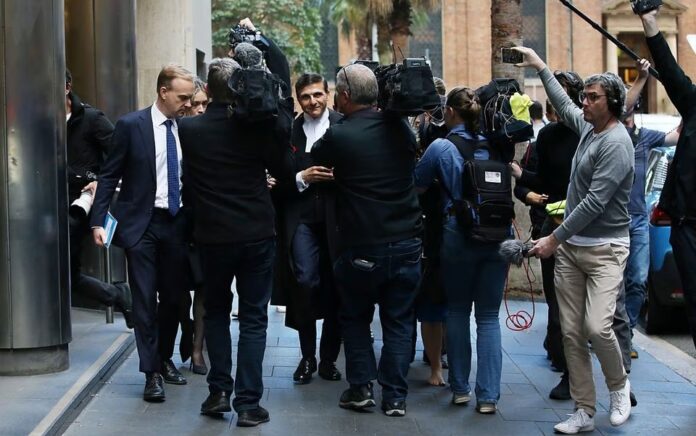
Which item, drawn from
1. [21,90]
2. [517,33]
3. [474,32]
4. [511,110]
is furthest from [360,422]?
[474,32]

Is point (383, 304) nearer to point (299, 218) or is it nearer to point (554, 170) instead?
point (299, 218)

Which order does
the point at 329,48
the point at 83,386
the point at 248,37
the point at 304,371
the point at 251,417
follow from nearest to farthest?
the point at 251,417 → the point at 83,386 → the point at 248,37 → the point at 304,371 → the point at 329,48

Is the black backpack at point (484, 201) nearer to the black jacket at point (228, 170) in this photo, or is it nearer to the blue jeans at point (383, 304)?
the blue jeans at point (383, 304)

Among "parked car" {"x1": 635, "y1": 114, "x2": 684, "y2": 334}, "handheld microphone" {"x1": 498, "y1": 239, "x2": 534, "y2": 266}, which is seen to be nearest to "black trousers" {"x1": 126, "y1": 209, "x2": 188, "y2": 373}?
"handheld microphone" {"x1": 498, "y1": 239, "x2": 534, "y2": 266}

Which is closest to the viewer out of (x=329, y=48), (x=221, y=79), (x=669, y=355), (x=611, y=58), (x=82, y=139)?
(x=221, y=79)

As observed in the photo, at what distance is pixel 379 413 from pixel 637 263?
9.30ft

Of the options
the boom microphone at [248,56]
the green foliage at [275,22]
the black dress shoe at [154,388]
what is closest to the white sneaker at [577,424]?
the black dress shoe at [154,388]

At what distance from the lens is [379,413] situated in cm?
738

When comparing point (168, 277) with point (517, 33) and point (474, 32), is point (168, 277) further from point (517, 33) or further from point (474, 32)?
point (474, 32)

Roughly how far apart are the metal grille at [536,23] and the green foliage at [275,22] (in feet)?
48.2

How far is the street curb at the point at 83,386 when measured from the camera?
6614 mm

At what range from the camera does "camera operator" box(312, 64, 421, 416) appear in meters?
7.00

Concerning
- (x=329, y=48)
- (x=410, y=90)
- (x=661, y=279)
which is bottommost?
(x=661, y=279)

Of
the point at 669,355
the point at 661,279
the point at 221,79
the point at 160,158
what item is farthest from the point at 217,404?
the point at 661,279
